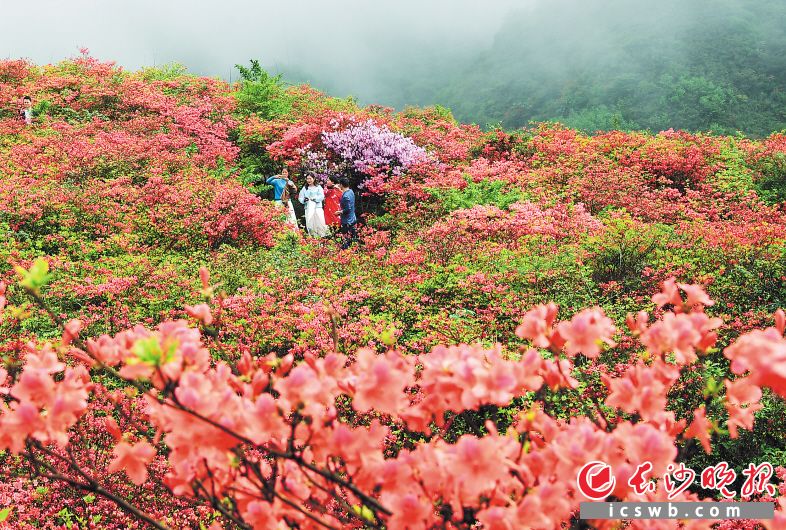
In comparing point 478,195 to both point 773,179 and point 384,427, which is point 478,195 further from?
point 384,427

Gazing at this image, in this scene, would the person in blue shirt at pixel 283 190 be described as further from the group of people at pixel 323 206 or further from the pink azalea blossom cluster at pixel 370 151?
the pink azalea blossom cluster at pixel 370 151

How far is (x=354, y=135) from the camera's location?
1123 centimetres

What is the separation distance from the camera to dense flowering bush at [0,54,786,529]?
4.08 feet

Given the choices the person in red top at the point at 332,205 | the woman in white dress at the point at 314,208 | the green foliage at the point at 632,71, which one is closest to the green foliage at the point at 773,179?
the person in red top at the point at 332,205

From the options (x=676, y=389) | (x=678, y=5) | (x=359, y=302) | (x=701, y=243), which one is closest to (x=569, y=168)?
(x=701, y=243)

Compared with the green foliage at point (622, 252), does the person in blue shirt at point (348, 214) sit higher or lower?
higher

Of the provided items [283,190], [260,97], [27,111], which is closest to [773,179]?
[283,190]

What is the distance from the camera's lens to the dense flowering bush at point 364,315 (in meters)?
1.24

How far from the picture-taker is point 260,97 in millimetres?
14414

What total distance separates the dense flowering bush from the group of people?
44 centimetres

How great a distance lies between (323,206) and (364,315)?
5202 mm

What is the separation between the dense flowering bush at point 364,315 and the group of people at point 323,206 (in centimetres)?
44

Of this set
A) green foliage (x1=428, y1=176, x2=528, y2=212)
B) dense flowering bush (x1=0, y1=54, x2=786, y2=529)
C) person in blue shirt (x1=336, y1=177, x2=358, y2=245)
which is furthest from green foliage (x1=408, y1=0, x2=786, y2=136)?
person in blue shirt (x1=336, y1=177, x2=358, y2=245)

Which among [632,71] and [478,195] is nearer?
[478,195]
